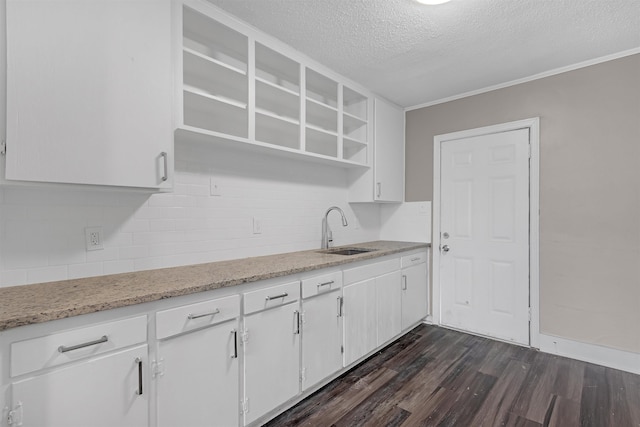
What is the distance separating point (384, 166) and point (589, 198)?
1.76 metres

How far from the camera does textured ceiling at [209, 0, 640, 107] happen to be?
185 centimetres

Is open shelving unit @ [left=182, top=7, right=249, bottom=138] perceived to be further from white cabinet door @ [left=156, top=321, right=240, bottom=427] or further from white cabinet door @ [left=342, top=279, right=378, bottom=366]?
white cabinet door @ [left=342, top=279, right=378, bottom=366]

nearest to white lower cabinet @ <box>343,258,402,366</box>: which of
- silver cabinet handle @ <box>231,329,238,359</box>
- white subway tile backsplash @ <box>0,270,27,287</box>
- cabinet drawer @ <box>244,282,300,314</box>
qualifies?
cabinet drawer @ <box>244,282,300,314</box>

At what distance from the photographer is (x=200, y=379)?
146 cm

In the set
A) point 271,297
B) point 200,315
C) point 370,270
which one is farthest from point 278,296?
point 370,270

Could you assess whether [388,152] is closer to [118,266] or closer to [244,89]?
[244,89]

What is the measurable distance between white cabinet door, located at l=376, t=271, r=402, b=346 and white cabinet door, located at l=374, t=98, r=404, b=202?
0.87m

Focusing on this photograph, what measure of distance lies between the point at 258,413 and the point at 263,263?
0.86m

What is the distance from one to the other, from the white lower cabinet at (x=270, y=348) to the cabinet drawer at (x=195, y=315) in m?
0.09

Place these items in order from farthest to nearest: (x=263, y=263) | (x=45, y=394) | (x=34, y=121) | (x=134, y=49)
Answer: (x=263, y=263)
(x=134, y=49)
(x=34, y=121)
(x=45, y=394)

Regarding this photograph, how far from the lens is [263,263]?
2068 millimetres

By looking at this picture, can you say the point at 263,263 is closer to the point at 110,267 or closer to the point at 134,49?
the point at 110,267

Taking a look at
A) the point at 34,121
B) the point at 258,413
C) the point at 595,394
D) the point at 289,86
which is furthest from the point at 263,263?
the point at 595,394

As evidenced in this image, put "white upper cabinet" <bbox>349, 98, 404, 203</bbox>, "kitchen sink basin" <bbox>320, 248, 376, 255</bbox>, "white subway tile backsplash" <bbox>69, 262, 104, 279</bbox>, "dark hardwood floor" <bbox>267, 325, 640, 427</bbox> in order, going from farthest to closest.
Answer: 1. "white upper cabinet" <bbox>349, 98, 404, 203</bbox>
2. "kitchen sink basin" <bbox>320, 248, 376, 255</bbox>
3. "dark hardwood floor" <bbox>267, 325, 640, 427</bbox>
4. "white subway tile backsplash" <bbox>69, 262, 104, 279</bbox>
